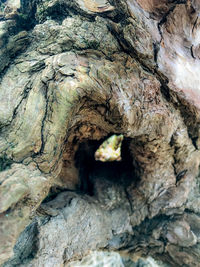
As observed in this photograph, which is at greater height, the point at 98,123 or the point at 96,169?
the point at 98,123

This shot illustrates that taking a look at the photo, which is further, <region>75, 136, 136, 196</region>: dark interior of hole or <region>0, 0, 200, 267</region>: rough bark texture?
<region>75, 136, 136, 196</region>: dark interior of hole

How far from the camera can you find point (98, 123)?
185 centimetres

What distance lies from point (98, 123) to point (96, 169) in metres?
0.91

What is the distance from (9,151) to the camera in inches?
56.3

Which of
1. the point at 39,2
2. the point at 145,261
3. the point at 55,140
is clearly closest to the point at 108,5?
the point at 39,2

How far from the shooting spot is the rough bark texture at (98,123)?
1.47 metres

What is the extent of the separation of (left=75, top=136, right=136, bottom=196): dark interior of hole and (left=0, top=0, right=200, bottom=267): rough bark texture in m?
0.04

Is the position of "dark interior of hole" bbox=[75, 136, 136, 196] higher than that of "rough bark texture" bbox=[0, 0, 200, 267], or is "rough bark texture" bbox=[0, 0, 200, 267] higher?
"rough bark texture" bbox=[0, 0, 200, 267]

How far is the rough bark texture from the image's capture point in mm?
1475

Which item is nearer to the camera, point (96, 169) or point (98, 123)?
point (98, 123)

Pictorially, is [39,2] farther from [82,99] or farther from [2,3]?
[82,99]

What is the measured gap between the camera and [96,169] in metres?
2.61

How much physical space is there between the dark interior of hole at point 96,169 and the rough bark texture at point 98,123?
0.04 meters

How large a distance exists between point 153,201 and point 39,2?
2.03 meters
